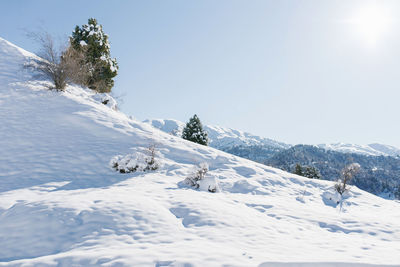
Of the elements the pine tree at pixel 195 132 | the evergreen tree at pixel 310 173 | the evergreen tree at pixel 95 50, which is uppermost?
the evergreen tree at pixel 95 50

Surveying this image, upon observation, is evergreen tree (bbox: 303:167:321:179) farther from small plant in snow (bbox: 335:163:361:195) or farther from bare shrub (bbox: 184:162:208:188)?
bare shrub (bbox: 184:162:208:188)

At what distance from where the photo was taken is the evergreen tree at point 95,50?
20.6 metres

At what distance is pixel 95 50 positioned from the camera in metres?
21.3

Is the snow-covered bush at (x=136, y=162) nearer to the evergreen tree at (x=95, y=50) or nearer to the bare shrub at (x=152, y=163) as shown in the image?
the bare shrub at (x=152, y=163)

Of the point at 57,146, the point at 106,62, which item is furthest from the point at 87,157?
the point at 106,62

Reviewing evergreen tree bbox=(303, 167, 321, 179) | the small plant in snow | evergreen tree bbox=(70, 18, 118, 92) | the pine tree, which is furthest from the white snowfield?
evergreen tree bbox=(303, 167, 321, 179)

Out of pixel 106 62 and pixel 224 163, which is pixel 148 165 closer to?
pixel 224 163

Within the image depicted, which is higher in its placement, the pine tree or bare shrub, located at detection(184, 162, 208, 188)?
the pine tree

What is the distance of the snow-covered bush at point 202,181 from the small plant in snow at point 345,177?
720 centimetres

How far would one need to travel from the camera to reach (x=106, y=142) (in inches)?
405

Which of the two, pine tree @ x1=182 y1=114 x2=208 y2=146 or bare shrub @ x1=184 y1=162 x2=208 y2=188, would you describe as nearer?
bare shrub @ x1=184 y1=162 x2=208 y2=188

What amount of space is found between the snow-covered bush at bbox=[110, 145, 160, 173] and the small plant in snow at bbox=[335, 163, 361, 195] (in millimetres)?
9136

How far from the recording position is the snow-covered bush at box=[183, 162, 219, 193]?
26.5 feet

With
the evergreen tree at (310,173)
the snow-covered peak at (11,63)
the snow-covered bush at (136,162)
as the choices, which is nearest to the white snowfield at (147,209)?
the snow-covered bush at (136,162)
